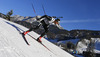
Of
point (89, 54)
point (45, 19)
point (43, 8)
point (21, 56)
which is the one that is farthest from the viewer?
point (89, 54)

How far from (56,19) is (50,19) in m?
0.66

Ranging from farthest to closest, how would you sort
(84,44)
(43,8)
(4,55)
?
(84,44), (43,8), (4,55)

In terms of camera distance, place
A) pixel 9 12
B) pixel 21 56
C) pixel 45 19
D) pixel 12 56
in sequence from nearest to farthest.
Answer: pixel 12 56
pixel 21 56
pixel 45 19
pixel 9 12

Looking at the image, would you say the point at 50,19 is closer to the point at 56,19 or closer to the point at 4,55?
the point at 56,19

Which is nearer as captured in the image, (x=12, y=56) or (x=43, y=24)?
(x=12, y=56)

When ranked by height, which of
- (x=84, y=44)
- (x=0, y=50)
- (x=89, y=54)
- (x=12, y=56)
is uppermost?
(x=0, y=50)

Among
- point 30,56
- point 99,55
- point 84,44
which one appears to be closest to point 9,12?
point 30,56

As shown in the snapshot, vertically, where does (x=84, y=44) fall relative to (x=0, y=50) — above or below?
below

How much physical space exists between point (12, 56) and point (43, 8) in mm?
5605

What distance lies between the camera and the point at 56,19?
9.38m

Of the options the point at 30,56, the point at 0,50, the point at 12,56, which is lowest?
the point at 30,56

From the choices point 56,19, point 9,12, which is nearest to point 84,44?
point 9,12

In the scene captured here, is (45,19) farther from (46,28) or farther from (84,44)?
(84,44)

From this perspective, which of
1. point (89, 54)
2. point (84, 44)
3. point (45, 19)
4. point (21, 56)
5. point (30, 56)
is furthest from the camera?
point (84, 44)
